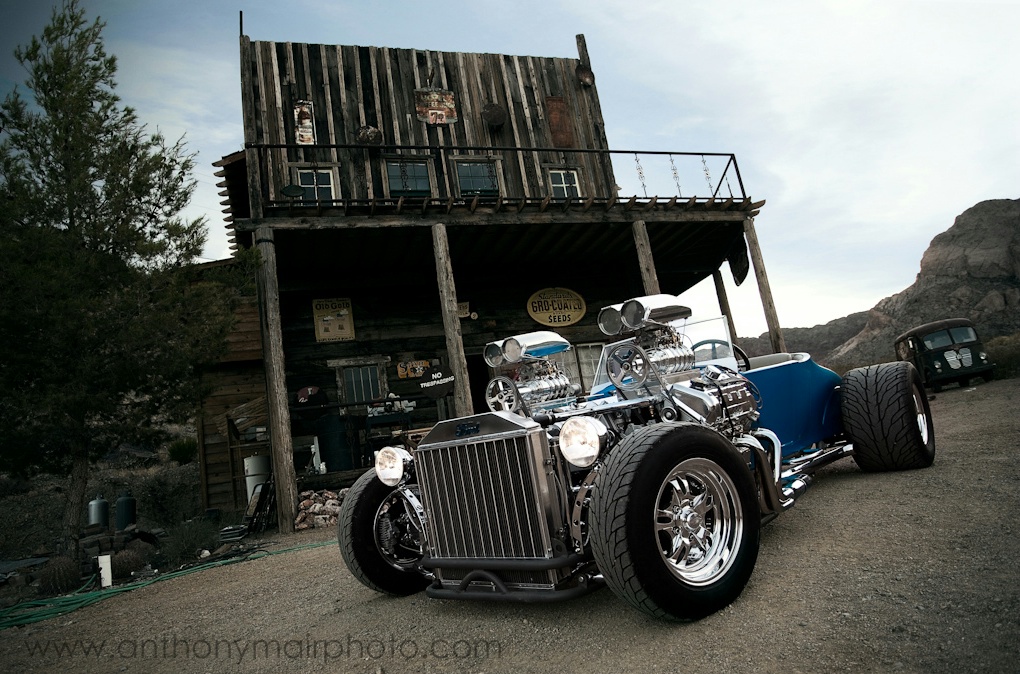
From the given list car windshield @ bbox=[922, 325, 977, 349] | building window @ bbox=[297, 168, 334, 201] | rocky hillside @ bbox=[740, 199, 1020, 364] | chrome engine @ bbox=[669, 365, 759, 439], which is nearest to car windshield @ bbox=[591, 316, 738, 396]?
chrome engine @ bbox=[669, 365, 759, 439]

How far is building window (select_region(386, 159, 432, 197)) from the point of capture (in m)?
12.6

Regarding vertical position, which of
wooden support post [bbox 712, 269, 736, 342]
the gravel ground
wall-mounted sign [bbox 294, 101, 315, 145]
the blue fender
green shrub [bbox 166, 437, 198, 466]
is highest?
wall-mounted sign [bbox 294, 101, 315, 145]

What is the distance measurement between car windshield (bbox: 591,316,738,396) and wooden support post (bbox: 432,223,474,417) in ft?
15.5

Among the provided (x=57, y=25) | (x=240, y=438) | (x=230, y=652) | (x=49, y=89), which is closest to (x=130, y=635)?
(x=230, y=652)

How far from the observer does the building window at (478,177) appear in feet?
43.3

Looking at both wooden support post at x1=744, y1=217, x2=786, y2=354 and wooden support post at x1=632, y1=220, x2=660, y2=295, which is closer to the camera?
wooden support post at x1=632, y1=220, x2=660, y2=295

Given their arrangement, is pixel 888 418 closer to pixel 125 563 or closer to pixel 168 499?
pixel 125 563

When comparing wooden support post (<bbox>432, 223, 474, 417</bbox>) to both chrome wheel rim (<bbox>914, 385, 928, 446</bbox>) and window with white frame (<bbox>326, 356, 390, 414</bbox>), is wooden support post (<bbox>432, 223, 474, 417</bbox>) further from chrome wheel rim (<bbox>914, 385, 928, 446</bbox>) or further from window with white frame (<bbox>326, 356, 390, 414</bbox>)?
chrome wheel rim (<bbox>914, 385, 928, 446</bbox>)

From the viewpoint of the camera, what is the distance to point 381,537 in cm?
375

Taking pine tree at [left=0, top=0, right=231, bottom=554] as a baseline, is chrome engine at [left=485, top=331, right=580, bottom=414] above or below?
below

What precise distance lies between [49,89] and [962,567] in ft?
33.1

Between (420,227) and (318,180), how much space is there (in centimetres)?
341

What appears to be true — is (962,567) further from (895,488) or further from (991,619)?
(895,488)

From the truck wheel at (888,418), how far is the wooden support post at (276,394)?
6.79 metres
